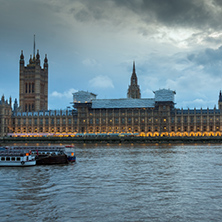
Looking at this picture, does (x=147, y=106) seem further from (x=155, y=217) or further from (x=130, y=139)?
(x=155, y=217)

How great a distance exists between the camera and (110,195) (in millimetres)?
35875

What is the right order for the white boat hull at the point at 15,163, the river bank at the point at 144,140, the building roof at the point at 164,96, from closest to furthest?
the white boat hull at the point at 15,163 < the river bank at the point at 144,140 < the building roof at the point at 164,96

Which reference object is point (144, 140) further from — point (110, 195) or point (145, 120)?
point (110, 195)

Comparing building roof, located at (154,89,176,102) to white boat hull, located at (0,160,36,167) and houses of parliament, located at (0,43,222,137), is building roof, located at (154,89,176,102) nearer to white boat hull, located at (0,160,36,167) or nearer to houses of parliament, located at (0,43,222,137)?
houses of parliament, located at (0,43,222,137)

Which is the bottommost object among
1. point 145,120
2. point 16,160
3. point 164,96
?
point 16,160

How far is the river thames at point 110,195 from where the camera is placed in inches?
1148

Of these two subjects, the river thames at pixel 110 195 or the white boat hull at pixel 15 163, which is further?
the white boat hull at pixel 15 163

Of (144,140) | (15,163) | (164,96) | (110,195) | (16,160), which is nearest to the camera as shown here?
(110,195)

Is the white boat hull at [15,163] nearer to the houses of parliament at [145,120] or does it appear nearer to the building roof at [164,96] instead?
the houses of parliament at [145,120]

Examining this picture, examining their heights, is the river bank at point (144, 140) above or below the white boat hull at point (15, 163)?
above

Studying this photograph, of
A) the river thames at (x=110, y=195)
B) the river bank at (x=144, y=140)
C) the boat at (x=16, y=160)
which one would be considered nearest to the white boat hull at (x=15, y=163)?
the boat at (x=16, y=160)

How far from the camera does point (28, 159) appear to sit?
195 feet

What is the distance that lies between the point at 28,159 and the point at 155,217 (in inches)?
1376

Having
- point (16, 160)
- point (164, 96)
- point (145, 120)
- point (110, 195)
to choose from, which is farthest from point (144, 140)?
point (110, 195)
